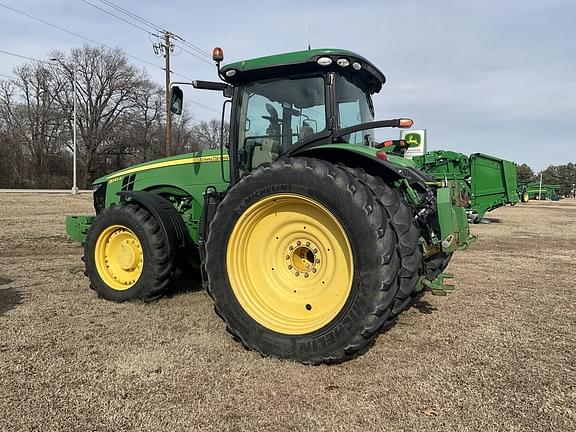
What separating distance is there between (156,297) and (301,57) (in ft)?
9.46

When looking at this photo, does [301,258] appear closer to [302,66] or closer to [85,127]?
[302,66]

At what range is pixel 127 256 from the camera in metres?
4.92

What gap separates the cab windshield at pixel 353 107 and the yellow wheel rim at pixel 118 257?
256 cm

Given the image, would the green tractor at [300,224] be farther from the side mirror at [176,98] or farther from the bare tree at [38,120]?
the bare tree at [38,120]

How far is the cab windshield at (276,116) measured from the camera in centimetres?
400

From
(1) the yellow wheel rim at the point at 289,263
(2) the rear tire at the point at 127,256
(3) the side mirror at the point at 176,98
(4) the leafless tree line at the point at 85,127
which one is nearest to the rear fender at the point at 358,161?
(1) the yellow wheel rim at the point at 289,263

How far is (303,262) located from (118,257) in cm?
242

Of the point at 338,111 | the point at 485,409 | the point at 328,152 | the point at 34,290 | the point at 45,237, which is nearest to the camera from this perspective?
the point at 485,409

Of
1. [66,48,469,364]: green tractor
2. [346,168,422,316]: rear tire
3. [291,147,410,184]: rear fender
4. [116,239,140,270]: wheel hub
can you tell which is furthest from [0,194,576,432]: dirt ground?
[291,147,410,184]: rear fender

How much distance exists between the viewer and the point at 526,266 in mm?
7641

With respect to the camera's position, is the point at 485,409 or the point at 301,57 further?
the point at 301,57

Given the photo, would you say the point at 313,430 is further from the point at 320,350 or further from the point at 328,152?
the point at 328,152

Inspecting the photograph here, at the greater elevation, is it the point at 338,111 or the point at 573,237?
the point at 338,111

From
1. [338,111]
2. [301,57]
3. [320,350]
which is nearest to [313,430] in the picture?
[320,350]
